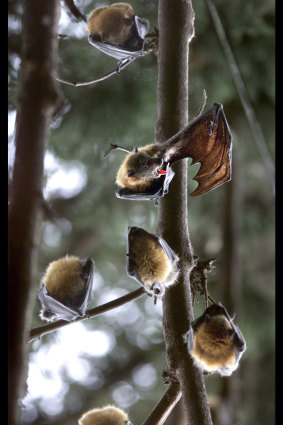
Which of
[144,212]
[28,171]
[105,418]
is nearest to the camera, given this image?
[28,171]

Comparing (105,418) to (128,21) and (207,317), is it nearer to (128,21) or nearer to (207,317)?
(207,317)

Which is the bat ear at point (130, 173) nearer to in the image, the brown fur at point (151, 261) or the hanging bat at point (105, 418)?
the brown fur at point (151, 261)

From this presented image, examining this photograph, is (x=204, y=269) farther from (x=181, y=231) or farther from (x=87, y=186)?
(x=87, y=186)

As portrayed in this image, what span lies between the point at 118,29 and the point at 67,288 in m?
0.30

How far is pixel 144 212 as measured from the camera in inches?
57.5

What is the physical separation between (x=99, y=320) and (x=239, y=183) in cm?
81

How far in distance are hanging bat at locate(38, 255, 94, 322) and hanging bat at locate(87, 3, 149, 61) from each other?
254mm

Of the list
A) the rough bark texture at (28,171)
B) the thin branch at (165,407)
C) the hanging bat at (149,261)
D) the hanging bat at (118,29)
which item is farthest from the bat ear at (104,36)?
the thin branch at (165,407)

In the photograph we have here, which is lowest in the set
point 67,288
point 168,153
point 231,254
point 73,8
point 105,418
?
point 105,418

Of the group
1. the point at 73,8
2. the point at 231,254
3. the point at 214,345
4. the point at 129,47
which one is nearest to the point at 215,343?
the point at 214,345

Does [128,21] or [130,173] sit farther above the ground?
[128,21]

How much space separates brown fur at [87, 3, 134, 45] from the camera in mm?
555

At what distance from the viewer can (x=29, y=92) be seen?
1.36ft
